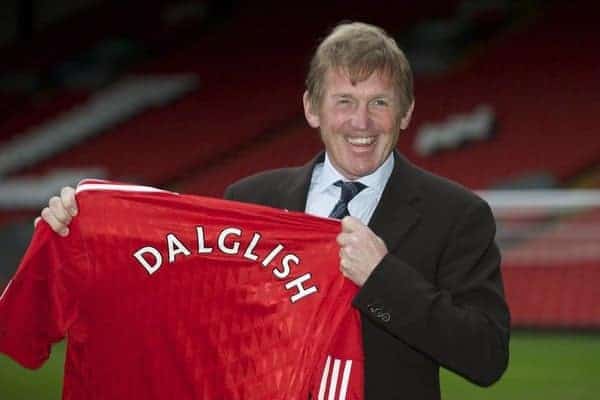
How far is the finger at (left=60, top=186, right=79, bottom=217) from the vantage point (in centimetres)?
263

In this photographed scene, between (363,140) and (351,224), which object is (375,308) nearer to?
(351,224)

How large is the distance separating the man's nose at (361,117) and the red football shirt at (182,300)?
214 mm

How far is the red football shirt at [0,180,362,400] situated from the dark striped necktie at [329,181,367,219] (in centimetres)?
5

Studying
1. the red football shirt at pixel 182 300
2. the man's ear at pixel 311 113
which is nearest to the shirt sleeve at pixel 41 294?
the red football shirt at pixel 182 300

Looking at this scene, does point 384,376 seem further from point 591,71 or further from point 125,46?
point 125,46

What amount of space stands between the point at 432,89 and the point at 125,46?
396cm

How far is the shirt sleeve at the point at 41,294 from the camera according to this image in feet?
8.74

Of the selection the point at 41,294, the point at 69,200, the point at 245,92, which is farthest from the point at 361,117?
the point at 245,92

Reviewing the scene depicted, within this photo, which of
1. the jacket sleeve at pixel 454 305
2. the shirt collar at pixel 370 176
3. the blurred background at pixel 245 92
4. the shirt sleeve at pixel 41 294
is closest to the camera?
the jacket sleeve at pixel 454 305

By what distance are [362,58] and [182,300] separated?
642 millimetres

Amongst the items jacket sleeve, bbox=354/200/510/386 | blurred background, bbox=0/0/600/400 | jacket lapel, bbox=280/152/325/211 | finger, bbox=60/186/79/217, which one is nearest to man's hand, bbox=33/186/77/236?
finger, bbox=60/186/79/217

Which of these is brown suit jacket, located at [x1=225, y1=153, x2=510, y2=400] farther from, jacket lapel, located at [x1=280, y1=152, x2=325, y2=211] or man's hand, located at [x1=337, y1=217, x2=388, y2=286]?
jacket lapel, located at [x1=280, y1=152, x2=325, y2=211]

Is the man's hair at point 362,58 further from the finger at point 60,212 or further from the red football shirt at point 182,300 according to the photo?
the finger at point 60,212

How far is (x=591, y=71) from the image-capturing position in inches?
435
